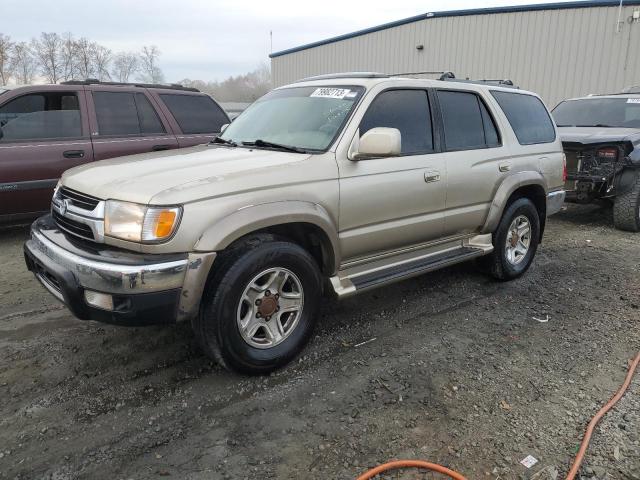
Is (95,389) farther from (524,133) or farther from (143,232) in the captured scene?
(524,133)

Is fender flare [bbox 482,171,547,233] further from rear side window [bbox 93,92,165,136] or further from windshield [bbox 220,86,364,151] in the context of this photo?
rear side window [bbox 93,92,165,136]

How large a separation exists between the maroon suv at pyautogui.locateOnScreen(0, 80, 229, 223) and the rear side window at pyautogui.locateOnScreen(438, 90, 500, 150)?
11.9ft

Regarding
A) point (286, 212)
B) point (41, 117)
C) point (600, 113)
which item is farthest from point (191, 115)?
point (600, 113)

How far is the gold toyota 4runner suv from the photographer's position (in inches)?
101

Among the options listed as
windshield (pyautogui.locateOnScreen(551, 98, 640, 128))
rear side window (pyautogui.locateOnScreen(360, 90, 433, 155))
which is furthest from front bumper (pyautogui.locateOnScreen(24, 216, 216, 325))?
windshield (pyautogui.locateOnScreen(551, 98, 640, 128))

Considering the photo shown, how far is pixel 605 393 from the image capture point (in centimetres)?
294

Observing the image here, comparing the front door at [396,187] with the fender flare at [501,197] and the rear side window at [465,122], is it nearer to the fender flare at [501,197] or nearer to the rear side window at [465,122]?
the rear side window at [465,122]

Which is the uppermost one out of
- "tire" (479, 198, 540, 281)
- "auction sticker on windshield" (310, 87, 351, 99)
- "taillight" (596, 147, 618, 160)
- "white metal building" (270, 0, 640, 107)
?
"white metal building" (270, 0, 640, 107)

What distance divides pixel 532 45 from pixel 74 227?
1461 centimetres

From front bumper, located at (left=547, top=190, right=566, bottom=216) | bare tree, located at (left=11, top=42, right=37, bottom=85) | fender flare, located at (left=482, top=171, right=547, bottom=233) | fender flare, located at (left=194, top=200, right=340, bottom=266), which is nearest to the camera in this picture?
fender flare, located at (left=194, top=200, right=340, bottom=266)

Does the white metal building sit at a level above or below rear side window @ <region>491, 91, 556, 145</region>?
above

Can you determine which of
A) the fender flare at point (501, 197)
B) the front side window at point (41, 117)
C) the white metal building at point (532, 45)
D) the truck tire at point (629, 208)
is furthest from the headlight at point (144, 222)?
the white metal building at point (532, 45)

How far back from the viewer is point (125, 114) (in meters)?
6.09

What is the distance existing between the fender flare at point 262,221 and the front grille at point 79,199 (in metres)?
0.72
